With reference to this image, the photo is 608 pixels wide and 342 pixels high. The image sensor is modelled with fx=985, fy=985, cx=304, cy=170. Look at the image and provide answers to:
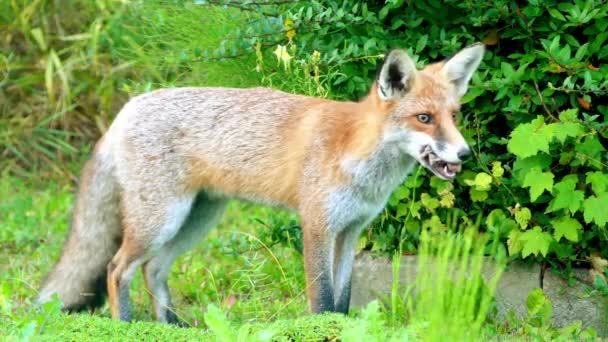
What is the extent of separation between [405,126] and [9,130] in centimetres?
569

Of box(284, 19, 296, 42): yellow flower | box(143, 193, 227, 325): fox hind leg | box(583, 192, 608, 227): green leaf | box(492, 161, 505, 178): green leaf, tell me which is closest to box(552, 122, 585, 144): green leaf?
box(583, 192, 608, 227): green leaf

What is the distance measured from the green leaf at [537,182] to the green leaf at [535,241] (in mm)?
272

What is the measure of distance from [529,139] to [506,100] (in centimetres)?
45

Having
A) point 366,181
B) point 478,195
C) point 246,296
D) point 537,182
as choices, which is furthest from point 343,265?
point 246,296

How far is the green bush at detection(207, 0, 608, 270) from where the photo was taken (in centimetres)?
523

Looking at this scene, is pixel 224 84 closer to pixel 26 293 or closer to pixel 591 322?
pixel 26 293

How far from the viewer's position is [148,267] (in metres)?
5.88

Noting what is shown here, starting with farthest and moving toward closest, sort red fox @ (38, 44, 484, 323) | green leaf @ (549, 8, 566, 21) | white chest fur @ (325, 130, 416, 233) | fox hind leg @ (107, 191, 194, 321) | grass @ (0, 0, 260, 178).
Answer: grass @ (0, 0, 260, 178) → fox hind leg @ (107, 191, 194, 321) → green leaf @ (549, 8, 566, 21) → white chest fur @ (325, 130, 416, 233) → red fox @ (38, 44, 484, 323)

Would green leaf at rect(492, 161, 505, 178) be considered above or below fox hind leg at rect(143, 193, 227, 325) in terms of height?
above

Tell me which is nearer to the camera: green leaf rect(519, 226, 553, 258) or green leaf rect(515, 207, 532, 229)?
green leaf rect(519, 226, 553, 258)

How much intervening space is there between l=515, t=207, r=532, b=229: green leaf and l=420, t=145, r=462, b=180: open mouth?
906 mm

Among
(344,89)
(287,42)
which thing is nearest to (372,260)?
(344,89)

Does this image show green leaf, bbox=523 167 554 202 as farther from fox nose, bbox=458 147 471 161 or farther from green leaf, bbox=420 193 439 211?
fox nose, bbox=458 147 471 161

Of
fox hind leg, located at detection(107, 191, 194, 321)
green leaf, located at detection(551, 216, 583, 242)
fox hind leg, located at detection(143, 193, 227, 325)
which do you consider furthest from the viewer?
fox hind leg, located at detection(143, 193, 227, 325)
